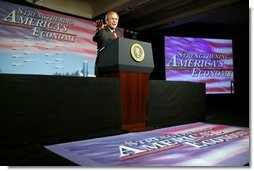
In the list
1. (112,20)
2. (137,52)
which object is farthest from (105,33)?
(137,52)

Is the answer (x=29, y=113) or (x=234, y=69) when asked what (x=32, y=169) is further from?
(x=234, y=69)

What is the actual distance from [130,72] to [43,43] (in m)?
2.09

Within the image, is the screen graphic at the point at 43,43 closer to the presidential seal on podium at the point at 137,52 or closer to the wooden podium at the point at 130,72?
the wooden podium at the point at 130,72

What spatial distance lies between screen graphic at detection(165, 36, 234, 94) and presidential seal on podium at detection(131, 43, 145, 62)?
320cm

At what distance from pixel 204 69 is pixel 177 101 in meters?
3.01

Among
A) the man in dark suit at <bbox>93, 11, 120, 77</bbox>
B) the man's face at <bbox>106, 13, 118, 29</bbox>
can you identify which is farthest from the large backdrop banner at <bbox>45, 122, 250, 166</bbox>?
the man's face at <bbox>106, 13, 118, 29</bbox>

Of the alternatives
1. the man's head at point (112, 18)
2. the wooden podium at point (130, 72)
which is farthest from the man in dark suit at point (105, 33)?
the wooden podium at point (130, 72)

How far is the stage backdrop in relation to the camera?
3.15m

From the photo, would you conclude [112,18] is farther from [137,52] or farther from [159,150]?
[159,150]

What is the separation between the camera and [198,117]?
2.83 meters

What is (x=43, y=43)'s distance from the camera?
3.50 m

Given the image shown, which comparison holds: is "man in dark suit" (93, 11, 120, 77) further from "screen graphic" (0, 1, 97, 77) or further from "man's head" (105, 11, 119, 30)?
"screen graphic" (0, 1, 97, 77)

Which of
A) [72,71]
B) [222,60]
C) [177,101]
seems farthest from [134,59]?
[222,60]

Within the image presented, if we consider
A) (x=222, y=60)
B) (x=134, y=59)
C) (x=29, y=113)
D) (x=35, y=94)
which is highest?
(x=222, y=60)
